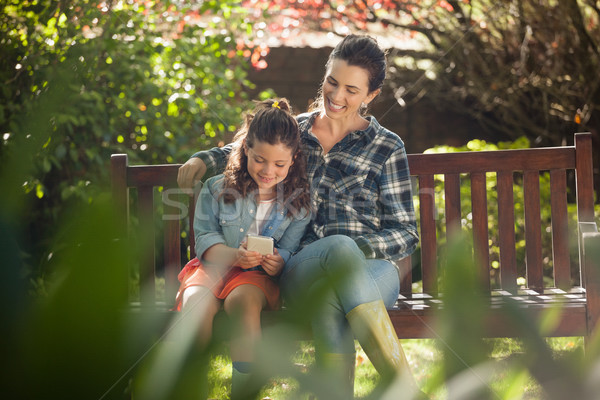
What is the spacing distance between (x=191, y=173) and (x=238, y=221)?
247mm

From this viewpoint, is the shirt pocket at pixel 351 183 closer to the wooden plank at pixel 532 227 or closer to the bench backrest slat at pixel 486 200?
the bench backrest slat at pixel 486 200

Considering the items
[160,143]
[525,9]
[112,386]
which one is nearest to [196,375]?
[112,386]

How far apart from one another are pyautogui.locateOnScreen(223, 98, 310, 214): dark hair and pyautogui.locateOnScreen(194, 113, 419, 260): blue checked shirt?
11cm

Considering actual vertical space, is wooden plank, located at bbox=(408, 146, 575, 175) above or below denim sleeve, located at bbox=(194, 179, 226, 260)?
above

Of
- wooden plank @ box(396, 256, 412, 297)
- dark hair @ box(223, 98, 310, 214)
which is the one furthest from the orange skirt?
wooden plank @ box(396, 256, 412, 297)

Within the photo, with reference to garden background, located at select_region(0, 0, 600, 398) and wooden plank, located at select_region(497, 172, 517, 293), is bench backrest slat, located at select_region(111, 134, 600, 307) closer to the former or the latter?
wooden plank, located at select_region(497, 172, 517, 293)

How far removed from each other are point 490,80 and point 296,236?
3.45m

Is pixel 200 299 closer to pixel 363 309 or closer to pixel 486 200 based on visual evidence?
pixel 363 309

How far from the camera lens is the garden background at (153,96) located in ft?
1.00

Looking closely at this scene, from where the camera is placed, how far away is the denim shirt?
2262mm

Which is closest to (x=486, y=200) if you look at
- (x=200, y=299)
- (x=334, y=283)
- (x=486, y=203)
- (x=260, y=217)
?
(x=486, y=203)

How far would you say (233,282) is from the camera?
6.75 feet

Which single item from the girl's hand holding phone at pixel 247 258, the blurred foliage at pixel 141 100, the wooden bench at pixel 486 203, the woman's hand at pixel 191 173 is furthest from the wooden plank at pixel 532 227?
the blurred foliage at pixel 141 100

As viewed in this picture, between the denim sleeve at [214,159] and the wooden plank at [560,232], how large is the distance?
1308 mm
